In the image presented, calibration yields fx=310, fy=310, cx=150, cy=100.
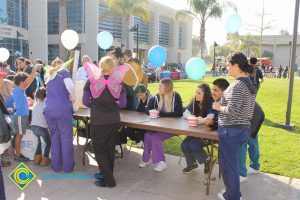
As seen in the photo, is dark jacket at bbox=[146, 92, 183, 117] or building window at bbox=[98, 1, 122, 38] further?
building window at bbox=[98, 1, 122, 38]

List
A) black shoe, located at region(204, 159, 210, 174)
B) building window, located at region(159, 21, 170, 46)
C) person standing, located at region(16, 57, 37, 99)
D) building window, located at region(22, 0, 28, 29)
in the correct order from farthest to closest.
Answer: building window, located at region(159, 21, 170, 46) < building window, located at region(22, 0, 28, 29) < person standing, located at region(16, 57, 37, 99) < black shoe, located at region(204, 159, 210, 174)

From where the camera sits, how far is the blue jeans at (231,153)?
319cm

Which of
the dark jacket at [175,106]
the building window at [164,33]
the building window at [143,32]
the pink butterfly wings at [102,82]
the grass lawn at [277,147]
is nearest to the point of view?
the pink butterfly wings at [102,82]

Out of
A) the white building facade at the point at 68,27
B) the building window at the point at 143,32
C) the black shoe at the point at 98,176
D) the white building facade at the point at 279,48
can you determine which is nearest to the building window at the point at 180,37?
the white building facade at the point at 68,27

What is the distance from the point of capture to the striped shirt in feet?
10.1

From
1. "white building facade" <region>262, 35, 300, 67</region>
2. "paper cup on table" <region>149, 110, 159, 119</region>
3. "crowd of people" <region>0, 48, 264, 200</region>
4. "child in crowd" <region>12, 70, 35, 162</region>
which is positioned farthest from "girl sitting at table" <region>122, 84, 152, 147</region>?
"white building facade" <region>262, 35, 300, 67</region>

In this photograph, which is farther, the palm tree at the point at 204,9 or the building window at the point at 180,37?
the building window at the point at 180,37

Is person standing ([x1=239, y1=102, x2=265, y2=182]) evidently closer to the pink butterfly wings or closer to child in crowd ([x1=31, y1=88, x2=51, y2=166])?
the pink butterfly wings

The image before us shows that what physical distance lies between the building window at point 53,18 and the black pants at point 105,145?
33.8m

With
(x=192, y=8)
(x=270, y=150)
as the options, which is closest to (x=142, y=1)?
(x=192, y=8)

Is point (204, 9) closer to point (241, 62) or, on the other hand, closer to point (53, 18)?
point (53, 18)

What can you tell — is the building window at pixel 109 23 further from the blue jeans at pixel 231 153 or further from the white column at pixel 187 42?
the blue jeans at pixel 231 153

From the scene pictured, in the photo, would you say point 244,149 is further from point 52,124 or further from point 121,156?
point 52,124

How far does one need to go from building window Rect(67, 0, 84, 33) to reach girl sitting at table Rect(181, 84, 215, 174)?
32056mm
